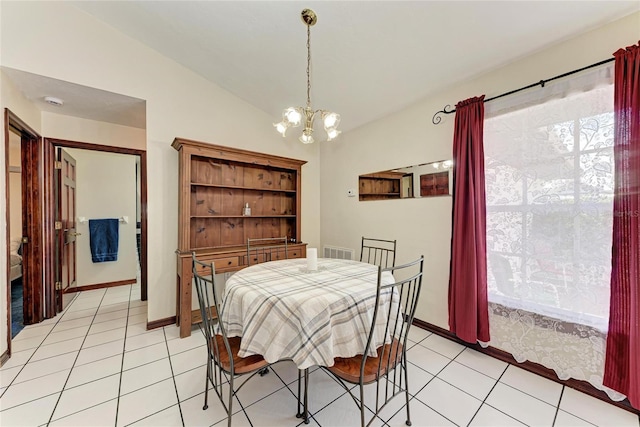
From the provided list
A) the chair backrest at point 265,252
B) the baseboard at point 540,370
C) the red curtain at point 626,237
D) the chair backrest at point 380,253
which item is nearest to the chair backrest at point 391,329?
the baseboard at point 540,370

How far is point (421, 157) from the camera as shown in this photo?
2.66 metres

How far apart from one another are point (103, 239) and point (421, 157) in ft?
16.1

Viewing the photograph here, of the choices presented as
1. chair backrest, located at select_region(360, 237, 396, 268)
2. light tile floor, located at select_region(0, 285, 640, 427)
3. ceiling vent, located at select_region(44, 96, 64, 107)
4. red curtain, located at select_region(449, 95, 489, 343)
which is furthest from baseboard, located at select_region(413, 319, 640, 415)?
ceiling vent, located at select_region(44, 96, 64, 107)

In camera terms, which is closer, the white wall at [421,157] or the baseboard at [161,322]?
the white wall at [421,157]

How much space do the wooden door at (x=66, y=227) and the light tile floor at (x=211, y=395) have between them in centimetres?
95

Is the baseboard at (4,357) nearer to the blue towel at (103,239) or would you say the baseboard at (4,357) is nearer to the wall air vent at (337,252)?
the blue towel at (103,239)

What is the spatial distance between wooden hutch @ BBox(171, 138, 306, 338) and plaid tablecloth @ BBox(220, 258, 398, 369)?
1260 millimetres

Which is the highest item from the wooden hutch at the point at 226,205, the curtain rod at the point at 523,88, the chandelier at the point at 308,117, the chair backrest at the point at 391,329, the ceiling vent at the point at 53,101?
the ceiling vent at the point at 53,101

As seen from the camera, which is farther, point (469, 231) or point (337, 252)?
point (337, 252)

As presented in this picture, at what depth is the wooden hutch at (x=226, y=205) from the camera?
8.70 ft

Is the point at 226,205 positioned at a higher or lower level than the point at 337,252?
higher

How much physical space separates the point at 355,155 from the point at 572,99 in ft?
7.01

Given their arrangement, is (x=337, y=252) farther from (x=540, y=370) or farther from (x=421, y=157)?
(x=540, y=370)

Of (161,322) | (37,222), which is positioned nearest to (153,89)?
(37,222)
